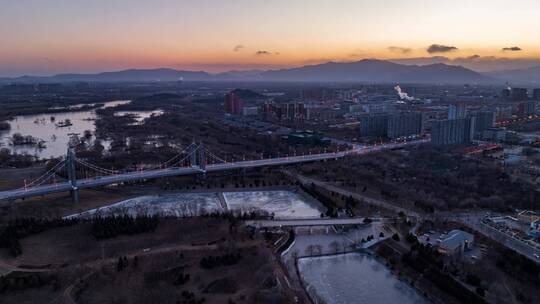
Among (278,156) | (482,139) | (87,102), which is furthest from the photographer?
(87,102)

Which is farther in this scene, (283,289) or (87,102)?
(87,102)

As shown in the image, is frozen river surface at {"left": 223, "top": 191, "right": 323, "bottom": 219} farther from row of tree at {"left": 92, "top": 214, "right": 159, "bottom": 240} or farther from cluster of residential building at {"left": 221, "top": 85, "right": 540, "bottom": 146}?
cluster of residential building at {"left": 221, "top": 85, "right": 540, "bottom": 146}

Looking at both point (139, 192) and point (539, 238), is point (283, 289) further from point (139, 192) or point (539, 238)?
point (139, 192)

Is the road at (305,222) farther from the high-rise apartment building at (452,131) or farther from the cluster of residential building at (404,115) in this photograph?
the cluster of residential building at (404,115)

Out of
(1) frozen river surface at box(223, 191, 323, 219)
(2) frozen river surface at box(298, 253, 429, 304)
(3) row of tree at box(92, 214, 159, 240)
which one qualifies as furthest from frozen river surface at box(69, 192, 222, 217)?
(2) frozen river surface at box(298, 253, 429, 304)

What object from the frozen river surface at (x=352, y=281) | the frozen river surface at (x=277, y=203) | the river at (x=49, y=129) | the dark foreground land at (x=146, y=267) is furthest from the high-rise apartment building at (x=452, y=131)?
the river at (x=49, y=129)

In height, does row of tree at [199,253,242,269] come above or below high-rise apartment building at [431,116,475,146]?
below

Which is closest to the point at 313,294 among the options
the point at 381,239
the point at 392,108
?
the point at 381,239
